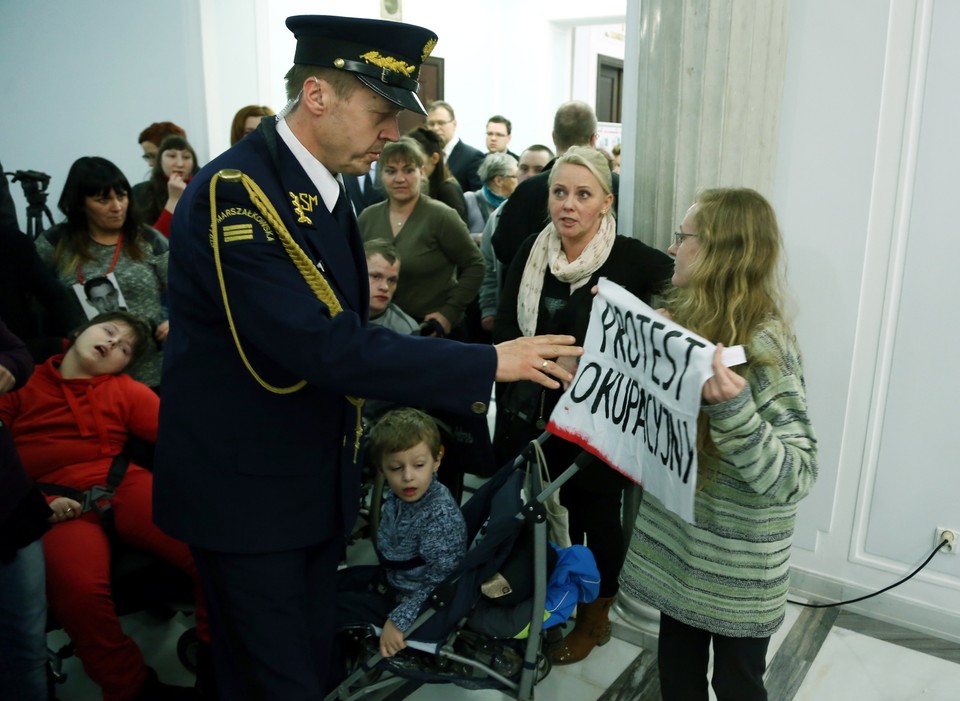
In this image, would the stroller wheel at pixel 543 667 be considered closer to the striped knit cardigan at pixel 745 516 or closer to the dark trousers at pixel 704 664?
the dark trousers at pixel 704 664

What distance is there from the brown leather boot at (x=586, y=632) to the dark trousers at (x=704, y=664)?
2.15 ft

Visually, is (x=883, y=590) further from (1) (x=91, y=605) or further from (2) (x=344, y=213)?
(1) (x=91, y=605)

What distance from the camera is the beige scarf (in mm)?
2258

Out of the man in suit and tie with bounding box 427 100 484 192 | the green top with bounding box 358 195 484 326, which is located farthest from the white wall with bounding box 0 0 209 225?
the green top with bounding box 358 195 484 326

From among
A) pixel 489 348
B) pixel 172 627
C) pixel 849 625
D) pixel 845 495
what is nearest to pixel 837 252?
pixel 845 495

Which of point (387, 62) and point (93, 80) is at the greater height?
point (93, 80)

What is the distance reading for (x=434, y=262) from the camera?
10.8 feet

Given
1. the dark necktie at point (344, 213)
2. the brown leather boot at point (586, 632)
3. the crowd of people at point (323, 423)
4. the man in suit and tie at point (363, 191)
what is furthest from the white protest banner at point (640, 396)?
the man in suit and tie at point (363, 191)

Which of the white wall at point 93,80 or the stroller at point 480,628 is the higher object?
the white wall at point 93,80

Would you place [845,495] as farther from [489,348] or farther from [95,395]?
[95,395]

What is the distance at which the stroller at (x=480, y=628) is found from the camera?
185cm

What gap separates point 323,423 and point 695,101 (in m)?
1.45

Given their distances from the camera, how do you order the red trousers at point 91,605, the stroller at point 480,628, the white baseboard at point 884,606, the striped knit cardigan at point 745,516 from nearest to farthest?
the striped knit cardigan at point 745,516, the stroller at point 480,628, the red trousers at point 91,605, the white baseboard at point 884,606

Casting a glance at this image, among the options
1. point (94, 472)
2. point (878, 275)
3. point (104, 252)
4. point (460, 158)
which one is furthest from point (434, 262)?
point (460, 158)
